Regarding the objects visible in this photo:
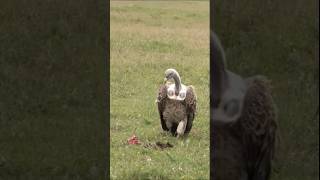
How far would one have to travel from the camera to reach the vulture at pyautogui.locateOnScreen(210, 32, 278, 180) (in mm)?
3117

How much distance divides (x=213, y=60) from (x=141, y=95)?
539 cm

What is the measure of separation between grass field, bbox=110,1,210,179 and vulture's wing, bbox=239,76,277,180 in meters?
1.91

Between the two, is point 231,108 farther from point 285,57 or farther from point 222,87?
point 285,57

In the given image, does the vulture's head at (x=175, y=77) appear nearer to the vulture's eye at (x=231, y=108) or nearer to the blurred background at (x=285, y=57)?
the blurred background at (x=285, y=57)

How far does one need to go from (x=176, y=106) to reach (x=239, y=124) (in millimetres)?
3436

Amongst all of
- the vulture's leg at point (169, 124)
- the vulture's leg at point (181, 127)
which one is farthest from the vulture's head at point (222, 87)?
the vulture's leg at point (169, 124)

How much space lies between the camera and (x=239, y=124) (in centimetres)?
324

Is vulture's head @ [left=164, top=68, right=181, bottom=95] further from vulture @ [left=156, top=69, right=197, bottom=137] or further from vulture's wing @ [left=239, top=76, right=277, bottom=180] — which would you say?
vulture's wing @ [left=239, top=76, right=277, bottom=180]

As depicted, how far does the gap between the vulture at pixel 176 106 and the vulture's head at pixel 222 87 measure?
11.0ft

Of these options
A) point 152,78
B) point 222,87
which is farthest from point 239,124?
point 152,78

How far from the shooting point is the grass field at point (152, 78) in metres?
5.61

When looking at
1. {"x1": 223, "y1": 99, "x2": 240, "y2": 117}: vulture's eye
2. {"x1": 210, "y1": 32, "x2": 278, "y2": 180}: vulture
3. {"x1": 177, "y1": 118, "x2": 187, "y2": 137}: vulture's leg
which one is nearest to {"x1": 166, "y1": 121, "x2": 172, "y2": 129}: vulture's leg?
{"x1": 177, "y1": 118, "x2": 187, "y2": 137}: vulture's leg

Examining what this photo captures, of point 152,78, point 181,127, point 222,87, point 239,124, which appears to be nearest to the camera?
point 222,87
